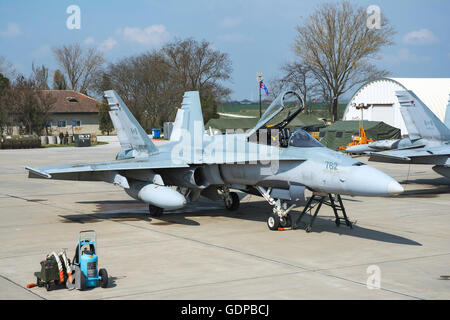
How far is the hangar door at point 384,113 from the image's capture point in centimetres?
4847

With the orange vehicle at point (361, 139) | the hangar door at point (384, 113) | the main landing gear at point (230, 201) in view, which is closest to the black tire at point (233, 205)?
the main landing gear at point (230, 201)

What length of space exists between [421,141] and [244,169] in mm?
10567

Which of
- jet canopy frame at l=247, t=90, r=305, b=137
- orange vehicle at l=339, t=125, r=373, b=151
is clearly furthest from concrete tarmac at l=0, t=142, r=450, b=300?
orange vehicle at l=339, t=125, r=373, b=151

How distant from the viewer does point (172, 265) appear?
995cm

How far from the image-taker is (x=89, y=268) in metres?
8.53

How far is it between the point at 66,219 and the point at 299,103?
695cm

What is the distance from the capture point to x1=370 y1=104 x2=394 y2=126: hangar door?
159 ft

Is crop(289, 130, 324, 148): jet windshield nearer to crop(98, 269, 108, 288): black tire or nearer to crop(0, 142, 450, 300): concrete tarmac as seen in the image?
crop(0, 142, 450, 300): concrete tarmac

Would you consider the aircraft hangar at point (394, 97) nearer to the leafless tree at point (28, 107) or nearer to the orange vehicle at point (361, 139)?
the orange vehicle at point (361, 139)

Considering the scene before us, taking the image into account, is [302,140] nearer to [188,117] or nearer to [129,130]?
[188,117]

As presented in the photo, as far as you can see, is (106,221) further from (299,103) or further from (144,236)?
(299,103)

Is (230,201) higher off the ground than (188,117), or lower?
lower

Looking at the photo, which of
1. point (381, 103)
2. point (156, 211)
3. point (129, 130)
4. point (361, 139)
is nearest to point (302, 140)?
point (156, 211)

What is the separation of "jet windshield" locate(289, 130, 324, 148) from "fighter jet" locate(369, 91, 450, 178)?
24.1 feet
